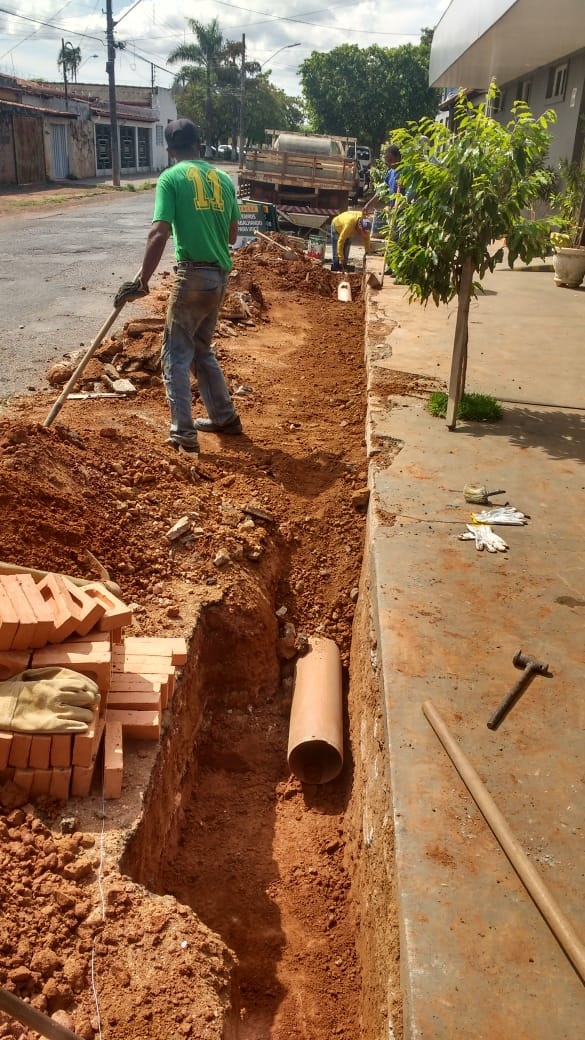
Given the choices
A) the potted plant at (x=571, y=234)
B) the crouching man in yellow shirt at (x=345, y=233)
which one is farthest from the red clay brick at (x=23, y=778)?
the crouching man in yellow shirt at (x=345, y=233)

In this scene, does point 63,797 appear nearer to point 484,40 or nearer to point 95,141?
point 484,40

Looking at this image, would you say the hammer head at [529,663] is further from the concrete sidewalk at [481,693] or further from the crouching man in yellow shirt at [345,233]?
the crouching man in yellow shirt at [345,233]

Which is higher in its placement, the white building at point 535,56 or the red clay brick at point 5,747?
the white building at point 535,56

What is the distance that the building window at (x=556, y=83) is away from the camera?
15781 mm

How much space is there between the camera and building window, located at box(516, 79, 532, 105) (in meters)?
19.5

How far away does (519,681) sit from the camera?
3.10 m

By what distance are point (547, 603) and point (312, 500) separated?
205 cm

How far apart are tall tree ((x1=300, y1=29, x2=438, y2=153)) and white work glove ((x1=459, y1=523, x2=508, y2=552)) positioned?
162ft

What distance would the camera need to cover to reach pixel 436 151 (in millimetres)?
5309

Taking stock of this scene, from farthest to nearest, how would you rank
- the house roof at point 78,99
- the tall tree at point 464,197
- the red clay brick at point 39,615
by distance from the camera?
the house roof at point 78,99, the tall tree at point 464,197, the red clay brick at point 39,615

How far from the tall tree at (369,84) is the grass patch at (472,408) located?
47.3 meters

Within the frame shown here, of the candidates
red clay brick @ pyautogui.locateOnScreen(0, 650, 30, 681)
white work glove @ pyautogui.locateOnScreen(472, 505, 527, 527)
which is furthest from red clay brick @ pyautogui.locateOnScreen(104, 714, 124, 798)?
white work glove @ pyautogui.locateOnScreen(472, 505, 527, 527)

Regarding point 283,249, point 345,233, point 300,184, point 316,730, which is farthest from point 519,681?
point 300,184

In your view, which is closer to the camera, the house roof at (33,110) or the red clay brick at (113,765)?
the red clay brick at (113,765)
